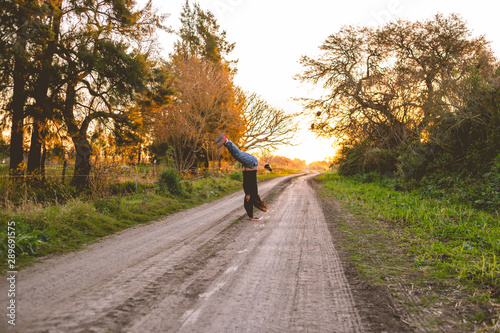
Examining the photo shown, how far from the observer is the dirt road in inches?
→ 102

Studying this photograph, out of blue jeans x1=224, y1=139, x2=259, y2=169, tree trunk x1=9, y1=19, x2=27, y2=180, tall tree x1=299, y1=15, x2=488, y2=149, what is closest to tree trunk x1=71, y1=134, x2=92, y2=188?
tree trunk x1=9, y1=19, x2=27, y2=180

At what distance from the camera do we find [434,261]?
4.50 meters

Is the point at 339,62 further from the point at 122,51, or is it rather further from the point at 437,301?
the point at 437,301

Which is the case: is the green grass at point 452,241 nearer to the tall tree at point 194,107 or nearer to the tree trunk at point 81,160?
the tree trunk at point 81,160

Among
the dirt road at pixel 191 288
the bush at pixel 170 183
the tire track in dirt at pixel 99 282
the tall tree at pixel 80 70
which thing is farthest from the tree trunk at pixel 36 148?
the dirt road at pixel 191 288

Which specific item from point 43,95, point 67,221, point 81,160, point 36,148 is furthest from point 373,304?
point 36,148

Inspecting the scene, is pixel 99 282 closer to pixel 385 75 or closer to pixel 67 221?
pixel 67 221

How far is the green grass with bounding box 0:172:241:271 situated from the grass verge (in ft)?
17.7

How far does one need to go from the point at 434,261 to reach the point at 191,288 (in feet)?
12.6

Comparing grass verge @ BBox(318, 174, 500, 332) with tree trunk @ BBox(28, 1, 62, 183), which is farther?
tree trunk @ BBox(28, 1, 62, 183)

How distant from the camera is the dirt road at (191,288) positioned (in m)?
2.59

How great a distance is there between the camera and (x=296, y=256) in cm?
484

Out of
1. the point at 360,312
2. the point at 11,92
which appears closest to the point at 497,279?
the point at 360,312

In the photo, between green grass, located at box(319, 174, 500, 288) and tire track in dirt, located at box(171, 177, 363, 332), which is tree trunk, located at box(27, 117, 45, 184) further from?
green grass, located at box(319, 174, 500, 288)
